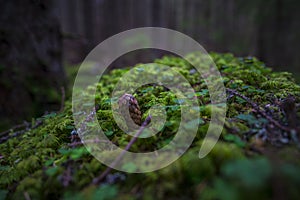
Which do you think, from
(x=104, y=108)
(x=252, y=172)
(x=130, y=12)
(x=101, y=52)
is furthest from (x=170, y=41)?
(x=252, y=172)

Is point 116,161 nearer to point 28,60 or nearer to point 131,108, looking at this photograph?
point 131,108

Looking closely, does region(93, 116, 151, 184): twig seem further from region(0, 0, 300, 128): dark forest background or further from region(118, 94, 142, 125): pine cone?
region(0, 0, 300, 128): dark forest background

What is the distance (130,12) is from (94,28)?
9.94 ft

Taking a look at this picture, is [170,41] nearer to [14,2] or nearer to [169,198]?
[14,2]

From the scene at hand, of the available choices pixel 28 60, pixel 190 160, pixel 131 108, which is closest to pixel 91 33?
pixel 28 60

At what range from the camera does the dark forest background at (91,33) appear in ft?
13.7

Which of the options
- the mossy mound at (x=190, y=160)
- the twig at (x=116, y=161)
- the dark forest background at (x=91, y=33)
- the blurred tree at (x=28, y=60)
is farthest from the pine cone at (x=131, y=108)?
the blurred tree at (x=28, y=60)

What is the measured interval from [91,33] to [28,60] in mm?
10239

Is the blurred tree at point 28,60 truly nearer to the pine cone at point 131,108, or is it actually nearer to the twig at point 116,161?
the pine cone at point 131,108

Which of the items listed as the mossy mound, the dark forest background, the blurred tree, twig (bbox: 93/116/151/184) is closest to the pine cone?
the mossy mound

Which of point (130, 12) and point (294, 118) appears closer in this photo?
point (294, 118)

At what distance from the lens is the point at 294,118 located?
1.63m

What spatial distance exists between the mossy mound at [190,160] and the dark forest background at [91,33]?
1550 millimetres

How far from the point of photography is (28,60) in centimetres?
439
